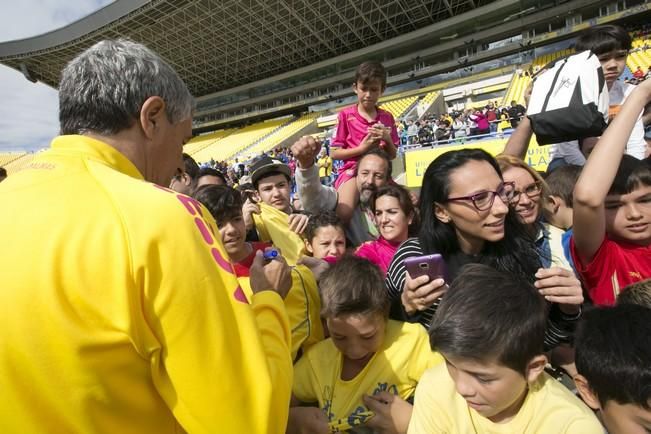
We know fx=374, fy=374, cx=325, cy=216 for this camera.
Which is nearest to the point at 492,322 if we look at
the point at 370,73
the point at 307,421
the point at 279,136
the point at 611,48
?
the point at 307,421

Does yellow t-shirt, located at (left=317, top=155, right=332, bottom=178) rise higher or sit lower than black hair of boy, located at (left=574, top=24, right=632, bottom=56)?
lower

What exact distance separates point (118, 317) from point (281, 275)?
67 cm

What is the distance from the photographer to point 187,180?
3.66 m

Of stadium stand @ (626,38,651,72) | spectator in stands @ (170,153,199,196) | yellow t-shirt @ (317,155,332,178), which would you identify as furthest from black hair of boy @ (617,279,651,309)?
stadium stand @ (626,38,651,72)

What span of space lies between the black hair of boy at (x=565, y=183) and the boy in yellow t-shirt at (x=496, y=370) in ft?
4.28

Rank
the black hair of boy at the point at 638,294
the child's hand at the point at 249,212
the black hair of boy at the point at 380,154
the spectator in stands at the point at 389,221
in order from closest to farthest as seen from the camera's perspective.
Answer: the black hair of boy at the point at 638,294 → the spectator in stands at the point at 389,221 → the child's hand at the point at 249,212 → the black hair of boy at the point at 380,154

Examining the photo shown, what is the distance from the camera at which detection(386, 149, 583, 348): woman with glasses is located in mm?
1730

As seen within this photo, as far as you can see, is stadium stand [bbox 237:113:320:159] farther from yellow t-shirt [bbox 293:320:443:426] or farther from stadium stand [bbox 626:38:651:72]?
yellow t-shirt [bbox 293:320:443:426]

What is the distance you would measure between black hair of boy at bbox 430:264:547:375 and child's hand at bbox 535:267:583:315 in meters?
0.12

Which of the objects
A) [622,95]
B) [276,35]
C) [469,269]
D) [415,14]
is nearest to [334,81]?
[276,35]

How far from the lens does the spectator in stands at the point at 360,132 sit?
11.8 feet

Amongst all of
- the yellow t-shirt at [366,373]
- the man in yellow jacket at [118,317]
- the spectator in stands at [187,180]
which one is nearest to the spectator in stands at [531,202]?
the yellow t-shirt at [366,373]

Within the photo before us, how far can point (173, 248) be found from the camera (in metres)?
0.84

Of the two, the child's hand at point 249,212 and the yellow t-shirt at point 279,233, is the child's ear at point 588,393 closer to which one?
the yellow t-shirt at point 279,233
